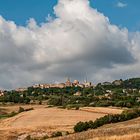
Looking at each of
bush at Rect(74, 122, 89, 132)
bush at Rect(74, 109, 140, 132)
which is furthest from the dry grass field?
bush at Rect(74, 109, 140, 132)

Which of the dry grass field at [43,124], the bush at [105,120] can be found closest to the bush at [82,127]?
the bush at [105,120]

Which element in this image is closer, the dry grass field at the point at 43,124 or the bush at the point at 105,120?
the bush at the point at 105,120

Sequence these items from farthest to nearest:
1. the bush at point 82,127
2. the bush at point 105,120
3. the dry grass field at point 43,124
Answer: the dry grass field at point 43,124 < the bush at point 105,120 < the bush at point 82,127

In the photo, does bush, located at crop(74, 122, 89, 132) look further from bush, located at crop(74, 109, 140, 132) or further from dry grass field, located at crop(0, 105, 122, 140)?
dry grass field, located at crop(0, 105, 122, 140)

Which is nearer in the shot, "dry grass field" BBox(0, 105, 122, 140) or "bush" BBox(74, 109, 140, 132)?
"bush" BBox(74, 109, 140, 132)

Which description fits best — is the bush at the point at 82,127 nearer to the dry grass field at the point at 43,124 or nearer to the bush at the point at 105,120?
the bush at the point at 105,120

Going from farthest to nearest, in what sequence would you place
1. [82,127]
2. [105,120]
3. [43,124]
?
[43,124], [105,120], [82,127]

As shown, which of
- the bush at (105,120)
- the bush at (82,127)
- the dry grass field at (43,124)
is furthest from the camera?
the dry grass field at (43,124)

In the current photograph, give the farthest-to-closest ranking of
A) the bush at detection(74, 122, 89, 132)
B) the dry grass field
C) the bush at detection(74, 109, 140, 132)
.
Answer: the dry grass field, the bush at detection(74, 109, 140, 132), the bush at detection(74, 122, 89, 132)

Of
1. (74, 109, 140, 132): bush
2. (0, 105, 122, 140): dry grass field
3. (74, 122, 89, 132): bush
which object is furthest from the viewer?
(0, 105, 122, 140): dry grass field

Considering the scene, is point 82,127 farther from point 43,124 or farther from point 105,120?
point 43,124

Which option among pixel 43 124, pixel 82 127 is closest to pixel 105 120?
pixel 82 127

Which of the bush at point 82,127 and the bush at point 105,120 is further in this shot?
the bush at point 105,120

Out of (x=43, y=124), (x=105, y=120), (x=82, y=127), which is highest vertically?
(x=105, y=120)
